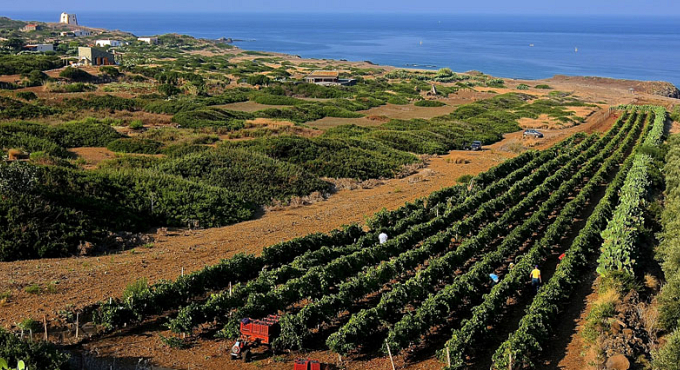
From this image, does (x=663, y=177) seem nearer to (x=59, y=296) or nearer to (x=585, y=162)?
(x=585, y=162)

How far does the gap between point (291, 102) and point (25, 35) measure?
11327cm

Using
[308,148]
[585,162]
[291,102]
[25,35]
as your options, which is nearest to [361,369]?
[308,148]

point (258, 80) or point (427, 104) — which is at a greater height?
point (258, 80)

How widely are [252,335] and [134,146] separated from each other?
2529 centimetres

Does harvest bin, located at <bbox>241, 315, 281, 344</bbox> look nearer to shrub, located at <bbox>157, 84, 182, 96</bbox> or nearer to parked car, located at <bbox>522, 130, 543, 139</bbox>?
parked car, located at <bbox>522, 130, 543, 139</bbox>

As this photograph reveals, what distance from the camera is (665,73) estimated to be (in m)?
134

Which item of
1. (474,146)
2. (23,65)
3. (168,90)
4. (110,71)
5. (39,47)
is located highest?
(39,47)

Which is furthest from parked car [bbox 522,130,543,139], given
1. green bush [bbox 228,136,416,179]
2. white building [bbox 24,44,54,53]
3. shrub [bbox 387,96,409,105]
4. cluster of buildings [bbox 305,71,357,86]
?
white building [bbox 24,44,54,53]

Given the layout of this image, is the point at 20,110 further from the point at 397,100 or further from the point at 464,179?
the point at 397,100

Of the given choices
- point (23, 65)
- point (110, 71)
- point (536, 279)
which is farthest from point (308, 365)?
point (110, 71)

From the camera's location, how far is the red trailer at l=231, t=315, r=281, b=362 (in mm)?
12461

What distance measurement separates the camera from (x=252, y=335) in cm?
1290

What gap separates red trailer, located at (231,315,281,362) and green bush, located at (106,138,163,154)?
952 inches

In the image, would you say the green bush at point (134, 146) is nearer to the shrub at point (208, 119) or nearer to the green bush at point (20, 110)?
the shrub at point (208, 119)
